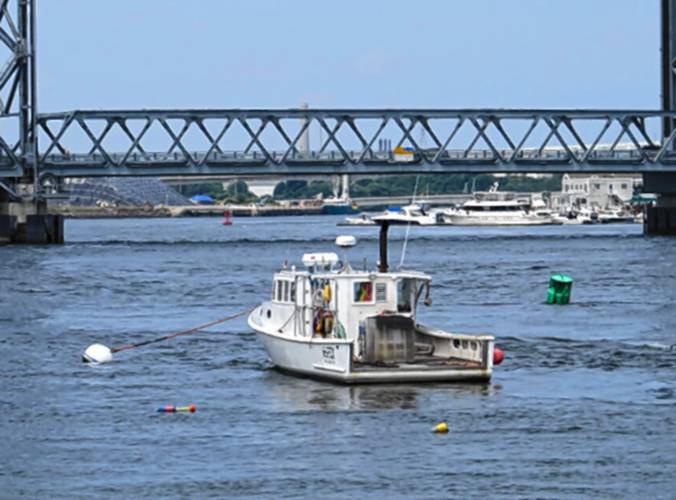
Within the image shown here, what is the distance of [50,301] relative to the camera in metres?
83.6

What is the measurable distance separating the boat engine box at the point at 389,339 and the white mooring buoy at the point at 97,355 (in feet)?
36.6

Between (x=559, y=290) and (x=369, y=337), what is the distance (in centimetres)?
3295

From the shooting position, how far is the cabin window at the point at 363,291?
49.0 meters

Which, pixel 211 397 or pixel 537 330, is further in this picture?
pixel 537 330

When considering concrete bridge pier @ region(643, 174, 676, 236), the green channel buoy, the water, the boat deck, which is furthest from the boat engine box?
concrete bridge pier @ region(643, 174, 676, 236)

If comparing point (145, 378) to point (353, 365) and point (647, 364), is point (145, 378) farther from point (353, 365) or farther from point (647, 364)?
point (647, 364)

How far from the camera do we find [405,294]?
163ft

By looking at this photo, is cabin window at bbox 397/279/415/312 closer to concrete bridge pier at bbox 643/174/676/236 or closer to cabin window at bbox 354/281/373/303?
cabin window at bbox 354/281/373/303

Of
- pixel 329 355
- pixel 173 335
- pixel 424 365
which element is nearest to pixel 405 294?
pixel 424 365

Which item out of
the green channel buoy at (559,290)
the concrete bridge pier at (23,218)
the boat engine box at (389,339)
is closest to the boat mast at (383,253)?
the boat engine box at (389,339)

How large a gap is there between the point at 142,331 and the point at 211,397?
19.6 meters

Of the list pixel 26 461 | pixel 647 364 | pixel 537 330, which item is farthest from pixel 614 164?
pixel 26 461

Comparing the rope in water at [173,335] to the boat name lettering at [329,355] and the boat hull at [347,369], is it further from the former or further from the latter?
the boat name lettering at [329,355]

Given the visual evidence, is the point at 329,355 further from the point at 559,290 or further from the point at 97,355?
the point at 559,290
